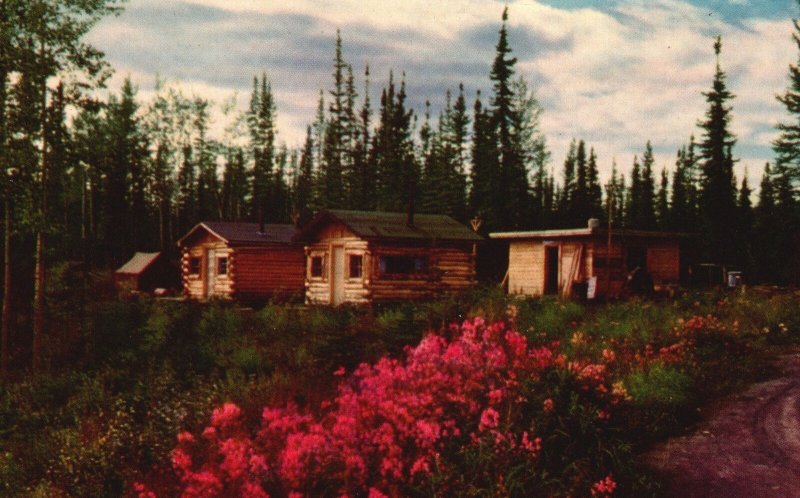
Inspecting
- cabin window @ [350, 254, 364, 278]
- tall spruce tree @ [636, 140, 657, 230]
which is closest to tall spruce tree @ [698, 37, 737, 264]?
tall spruce tree @ [636, 140, 657, 230]

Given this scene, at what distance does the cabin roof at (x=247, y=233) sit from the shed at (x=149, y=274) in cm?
456

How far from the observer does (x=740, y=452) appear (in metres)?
8.23

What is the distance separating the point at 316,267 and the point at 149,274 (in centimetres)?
1412

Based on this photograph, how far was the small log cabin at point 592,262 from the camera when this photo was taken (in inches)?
1045

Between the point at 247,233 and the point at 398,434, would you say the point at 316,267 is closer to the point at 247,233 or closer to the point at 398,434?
the point at 247,233

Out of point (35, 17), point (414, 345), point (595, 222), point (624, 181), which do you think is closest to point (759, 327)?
point (414, 345)

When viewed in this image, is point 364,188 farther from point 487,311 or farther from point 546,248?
point 487,311

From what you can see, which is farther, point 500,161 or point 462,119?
point 462,119

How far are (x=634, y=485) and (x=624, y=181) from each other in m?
89.8

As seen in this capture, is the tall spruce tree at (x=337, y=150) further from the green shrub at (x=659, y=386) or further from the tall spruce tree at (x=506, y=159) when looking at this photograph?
the green shrub at (x=659, y=386)

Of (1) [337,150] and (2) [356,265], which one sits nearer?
(2) [356,265]

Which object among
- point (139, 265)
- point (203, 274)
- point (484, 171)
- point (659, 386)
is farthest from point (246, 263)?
point (659, 386)

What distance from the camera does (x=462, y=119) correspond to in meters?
59.6

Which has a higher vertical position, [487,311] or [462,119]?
[462,119]
